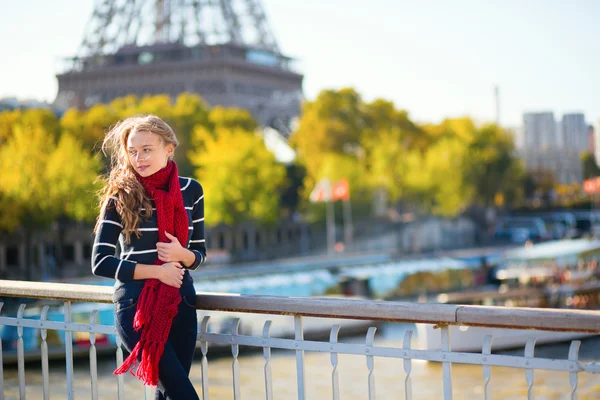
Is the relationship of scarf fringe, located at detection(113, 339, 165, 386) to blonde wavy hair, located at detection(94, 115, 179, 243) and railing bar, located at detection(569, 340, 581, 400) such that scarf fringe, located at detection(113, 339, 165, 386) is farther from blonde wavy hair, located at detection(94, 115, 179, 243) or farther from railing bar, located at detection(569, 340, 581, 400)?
railing bar, located at detection(569, 340, 581, 400)

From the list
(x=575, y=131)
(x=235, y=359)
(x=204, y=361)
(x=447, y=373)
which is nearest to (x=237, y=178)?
(x=575, y=131)

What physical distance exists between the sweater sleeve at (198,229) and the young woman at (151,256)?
0.04m

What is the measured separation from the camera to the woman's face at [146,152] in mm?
3816

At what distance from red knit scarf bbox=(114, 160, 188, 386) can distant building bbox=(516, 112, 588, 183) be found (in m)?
55.9

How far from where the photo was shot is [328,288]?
138 feet

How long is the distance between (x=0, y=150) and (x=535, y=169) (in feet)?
185

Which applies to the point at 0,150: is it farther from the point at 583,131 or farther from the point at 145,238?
the point at 583,131

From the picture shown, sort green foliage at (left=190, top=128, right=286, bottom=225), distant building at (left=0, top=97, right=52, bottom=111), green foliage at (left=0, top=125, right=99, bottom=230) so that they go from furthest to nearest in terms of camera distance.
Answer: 1. green foliage at (left=190, top=128, right=286, bottom=225)
2. distant building at (left=0, top=97, right=52, bottom=111)
3. green foliage at (left=0, top=125, right=99, bottom=230)

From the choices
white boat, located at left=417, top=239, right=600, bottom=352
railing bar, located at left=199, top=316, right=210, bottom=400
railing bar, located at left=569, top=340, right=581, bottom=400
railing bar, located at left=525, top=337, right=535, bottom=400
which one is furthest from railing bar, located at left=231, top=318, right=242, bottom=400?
white boat, located at left=417, top=239, right=600, bottom=352

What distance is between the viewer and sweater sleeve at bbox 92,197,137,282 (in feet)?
12.2

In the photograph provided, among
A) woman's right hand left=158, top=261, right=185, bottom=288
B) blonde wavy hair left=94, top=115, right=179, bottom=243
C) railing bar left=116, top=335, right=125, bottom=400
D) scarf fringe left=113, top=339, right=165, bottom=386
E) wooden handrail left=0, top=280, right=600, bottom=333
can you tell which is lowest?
railing bar left=116, top=335, right=125, bottom=400

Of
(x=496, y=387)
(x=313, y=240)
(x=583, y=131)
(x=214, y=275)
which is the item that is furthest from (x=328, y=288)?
(x=583, y=131)

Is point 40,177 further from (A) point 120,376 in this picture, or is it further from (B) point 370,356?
(B) point 370,356

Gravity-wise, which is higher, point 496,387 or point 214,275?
point 214,275
